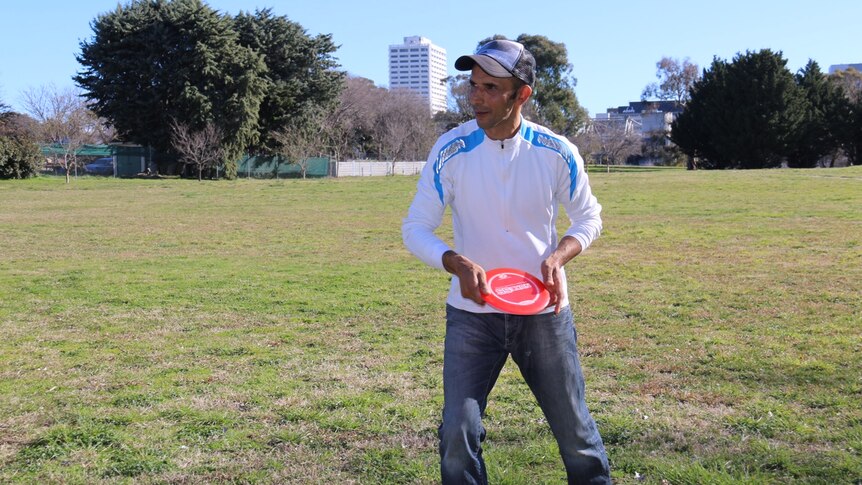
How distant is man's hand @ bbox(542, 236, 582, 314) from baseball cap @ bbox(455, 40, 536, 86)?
2.36 ft

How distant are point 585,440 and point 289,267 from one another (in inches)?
439

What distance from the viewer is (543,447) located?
16.0 ft

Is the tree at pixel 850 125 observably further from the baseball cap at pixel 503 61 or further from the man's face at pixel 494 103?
the man's face at pixel 494 103

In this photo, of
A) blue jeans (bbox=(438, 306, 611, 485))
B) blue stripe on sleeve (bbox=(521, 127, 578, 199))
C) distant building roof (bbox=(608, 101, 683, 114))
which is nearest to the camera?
blue jeans (bbox=(438, 306, 611, 485))

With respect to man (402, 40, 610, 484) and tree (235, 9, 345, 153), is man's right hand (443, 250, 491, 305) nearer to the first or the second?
man (402, 40, 610, 484)

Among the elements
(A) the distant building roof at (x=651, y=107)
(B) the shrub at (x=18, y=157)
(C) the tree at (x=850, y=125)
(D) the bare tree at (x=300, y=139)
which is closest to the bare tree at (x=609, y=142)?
(A) the distant building roof at (x=651, y=107)

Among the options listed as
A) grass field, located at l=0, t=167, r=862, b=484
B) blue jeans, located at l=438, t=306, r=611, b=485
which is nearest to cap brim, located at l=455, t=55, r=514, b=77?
blue jeans, located at l=438, t=306, r=611, b=485

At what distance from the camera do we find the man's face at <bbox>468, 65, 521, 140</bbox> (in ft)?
10.9

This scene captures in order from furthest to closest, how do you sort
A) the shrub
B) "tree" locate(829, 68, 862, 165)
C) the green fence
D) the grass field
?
"tree" locate(829, 68, 862, 165)
the green fence
the shrub
the grass field

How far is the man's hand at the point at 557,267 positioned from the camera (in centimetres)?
315

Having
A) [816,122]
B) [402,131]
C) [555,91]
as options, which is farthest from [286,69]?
[816,122]

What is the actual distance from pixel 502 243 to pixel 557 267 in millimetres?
270

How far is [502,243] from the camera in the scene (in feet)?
10.9

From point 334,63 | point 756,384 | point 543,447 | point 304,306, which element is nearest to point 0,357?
point 304,306
